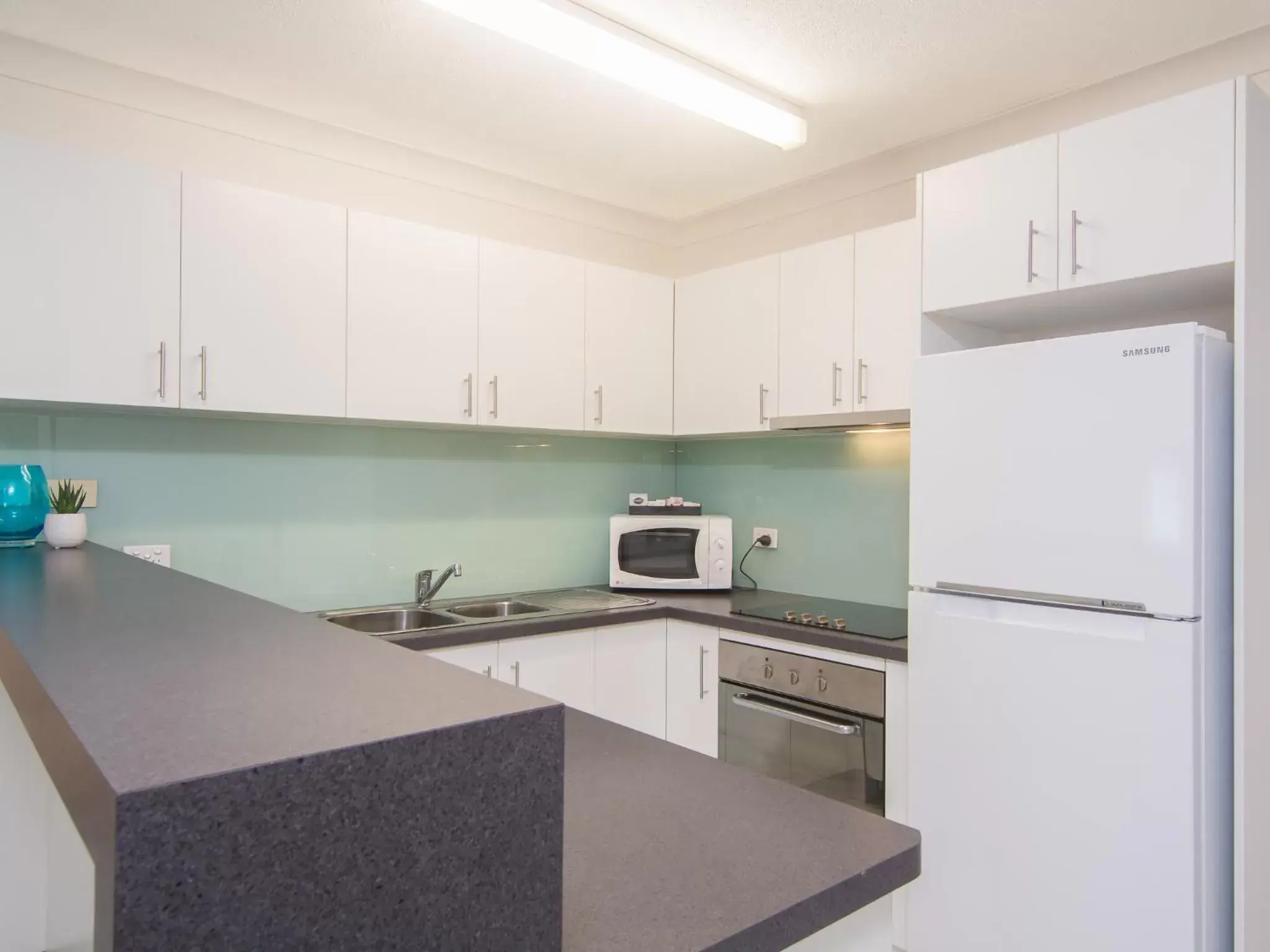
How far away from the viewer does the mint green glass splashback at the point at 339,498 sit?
2512mm

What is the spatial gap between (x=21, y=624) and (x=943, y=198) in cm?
228

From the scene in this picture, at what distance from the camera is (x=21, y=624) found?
976 mm

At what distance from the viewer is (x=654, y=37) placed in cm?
222

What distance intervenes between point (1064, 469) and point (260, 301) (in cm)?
218

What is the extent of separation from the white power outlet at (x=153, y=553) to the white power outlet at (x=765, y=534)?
217cm

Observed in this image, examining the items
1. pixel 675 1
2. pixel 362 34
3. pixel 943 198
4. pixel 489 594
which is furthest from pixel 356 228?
pixel 943 198

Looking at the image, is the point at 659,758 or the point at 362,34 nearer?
the point at 659,758

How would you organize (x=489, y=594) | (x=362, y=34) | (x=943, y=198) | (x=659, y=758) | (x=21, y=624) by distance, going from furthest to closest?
(x=489, y=594) → (x=943, y=198) → (x=362, y=34) → (x=659, y=758) → (x=21, y=624)

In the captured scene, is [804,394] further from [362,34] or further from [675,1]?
[362,34]

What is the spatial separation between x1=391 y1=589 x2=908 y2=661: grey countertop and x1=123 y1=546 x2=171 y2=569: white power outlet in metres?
0.77

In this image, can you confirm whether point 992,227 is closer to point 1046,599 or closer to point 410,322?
point 1046,599

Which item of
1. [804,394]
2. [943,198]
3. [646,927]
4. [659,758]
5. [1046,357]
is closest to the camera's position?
[646,927]

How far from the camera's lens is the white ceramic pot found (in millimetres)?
2197

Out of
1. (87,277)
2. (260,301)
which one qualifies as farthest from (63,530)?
(260,301)
